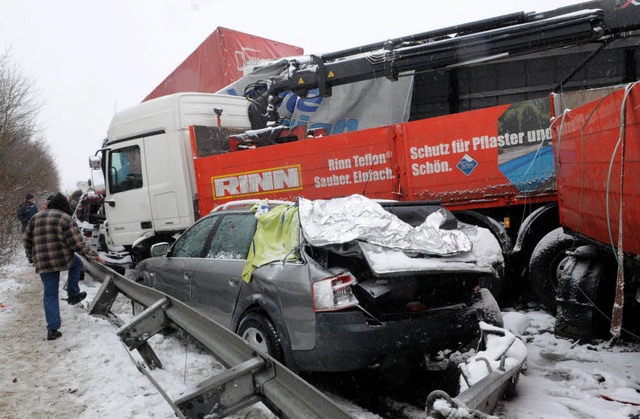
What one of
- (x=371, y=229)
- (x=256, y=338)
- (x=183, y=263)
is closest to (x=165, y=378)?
(x=256, y=338)

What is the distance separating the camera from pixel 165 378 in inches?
173

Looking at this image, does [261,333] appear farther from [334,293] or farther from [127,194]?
[127,194]

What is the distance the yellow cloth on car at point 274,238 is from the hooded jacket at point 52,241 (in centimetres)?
327

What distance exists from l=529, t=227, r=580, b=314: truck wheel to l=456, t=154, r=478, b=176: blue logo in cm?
117

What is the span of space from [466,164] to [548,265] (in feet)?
4.90

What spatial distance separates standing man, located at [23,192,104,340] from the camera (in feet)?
20.0

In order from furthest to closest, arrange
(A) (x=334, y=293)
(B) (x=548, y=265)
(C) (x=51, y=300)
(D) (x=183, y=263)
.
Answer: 1. (C) (x=51, y=300)
2. (B) (x=548, y=265)
3. (D) (x=183, y=263)
4. (A) (x=334, y=293)

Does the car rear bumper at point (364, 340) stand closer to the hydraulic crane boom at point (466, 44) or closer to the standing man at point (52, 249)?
the standing man at point (52, 249)

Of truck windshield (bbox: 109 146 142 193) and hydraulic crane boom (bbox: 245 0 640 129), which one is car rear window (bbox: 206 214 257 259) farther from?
truck windshield (bbox: 109 146 142 193)

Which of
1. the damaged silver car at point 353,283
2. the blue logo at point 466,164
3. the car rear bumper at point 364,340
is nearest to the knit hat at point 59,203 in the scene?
the damaged silver car at point 353,283

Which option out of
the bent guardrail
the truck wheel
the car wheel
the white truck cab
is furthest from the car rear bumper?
the white truck cab

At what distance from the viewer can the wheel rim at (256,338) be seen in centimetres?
402

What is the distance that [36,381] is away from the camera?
468 centimetres

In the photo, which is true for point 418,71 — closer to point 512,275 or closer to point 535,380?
point 512,275
